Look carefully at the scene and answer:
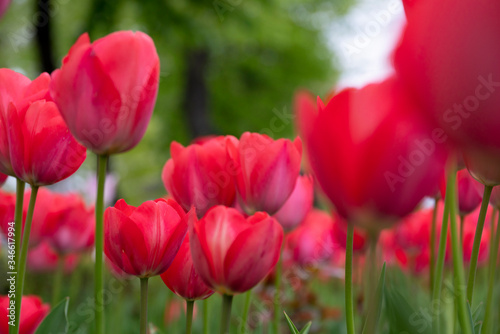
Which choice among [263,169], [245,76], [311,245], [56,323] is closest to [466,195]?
[263,169]

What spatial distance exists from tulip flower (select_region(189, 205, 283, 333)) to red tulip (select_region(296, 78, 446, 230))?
12cm

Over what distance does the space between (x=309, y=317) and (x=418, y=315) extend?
2.92 ft

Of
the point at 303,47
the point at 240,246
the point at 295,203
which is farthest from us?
the point at 303,47

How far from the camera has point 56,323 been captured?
48 centimetres

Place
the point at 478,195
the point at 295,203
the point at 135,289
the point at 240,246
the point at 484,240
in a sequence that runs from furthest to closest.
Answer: the point at 135,289 → the point at 484,240 → the point at 295,203 → the point at 478,195 → the point at 240,246

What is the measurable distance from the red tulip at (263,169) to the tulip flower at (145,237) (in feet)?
0.31

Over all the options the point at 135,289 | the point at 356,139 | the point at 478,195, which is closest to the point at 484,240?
the point at 478,195

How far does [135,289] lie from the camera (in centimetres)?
201

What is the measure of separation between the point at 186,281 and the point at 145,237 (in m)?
0.06

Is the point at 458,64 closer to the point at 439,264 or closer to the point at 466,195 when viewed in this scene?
the point at 439,264

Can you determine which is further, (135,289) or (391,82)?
(135,289)

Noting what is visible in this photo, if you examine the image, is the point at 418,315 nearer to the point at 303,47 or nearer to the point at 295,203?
the point at 295,203

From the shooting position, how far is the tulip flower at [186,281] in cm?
45

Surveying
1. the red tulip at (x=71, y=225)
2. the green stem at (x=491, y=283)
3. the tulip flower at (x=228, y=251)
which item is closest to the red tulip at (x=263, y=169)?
the tulip flower at (x=228, y=251)
